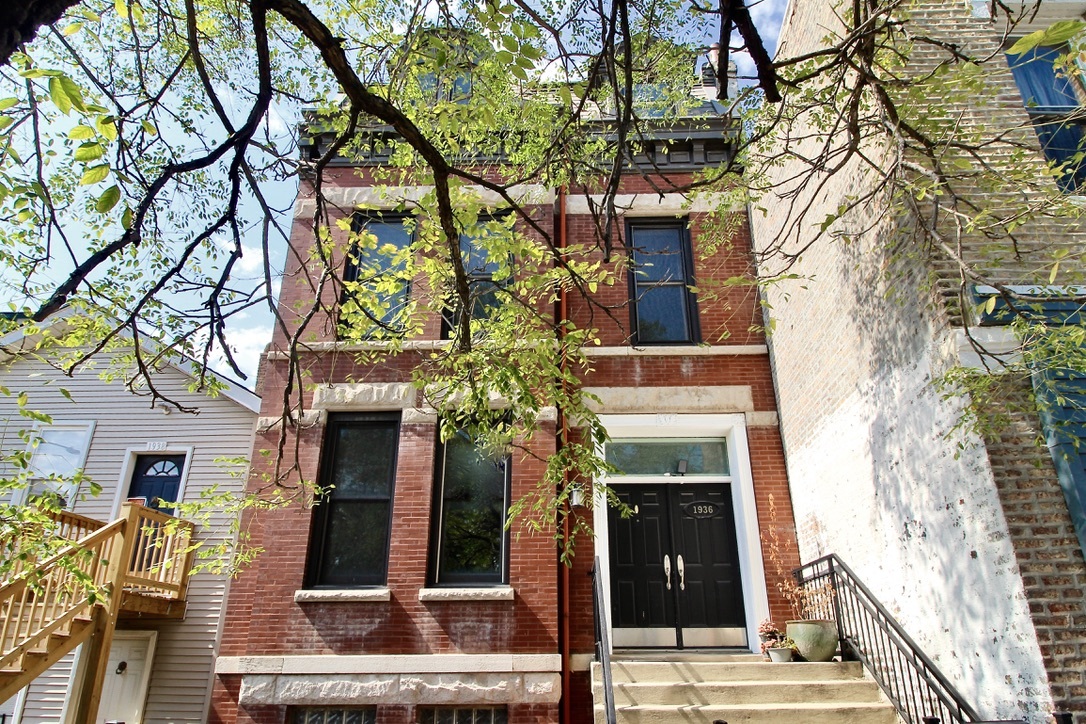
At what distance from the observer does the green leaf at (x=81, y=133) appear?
232cm

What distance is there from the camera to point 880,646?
5906 millimetres

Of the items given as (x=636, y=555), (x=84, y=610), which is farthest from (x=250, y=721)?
(x=636, y=555)

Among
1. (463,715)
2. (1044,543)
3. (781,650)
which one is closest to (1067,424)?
(1044,543)

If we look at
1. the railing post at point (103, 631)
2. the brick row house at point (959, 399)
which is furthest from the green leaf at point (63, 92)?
the railing post at point (103, 631)

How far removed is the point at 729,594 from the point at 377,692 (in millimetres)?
3921

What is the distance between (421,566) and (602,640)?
221cm

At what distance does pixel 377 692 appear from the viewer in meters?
6.75

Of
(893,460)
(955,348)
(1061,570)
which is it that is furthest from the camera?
(893,460)

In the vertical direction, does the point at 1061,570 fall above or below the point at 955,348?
below

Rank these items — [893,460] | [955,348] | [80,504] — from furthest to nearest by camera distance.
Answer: [80,504], [893,460], [955,348]

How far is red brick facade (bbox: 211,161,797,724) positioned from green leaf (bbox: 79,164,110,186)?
12.4 ft

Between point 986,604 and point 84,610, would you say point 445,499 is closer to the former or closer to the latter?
point 84,610

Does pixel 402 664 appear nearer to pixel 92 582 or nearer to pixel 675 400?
pixel 92 582

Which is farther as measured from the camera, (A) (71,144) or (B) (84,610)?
(B) (84,610)
